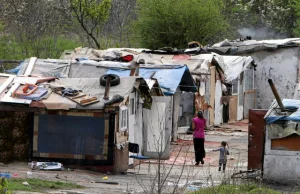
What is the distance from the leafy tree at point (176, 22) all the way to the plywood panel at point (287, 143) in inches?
834

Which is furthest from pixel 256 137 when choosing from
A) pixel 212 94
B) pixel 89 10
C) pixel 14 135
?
pixel 89 10

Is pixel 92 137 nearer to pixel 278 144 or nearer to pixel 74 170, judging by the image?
pixel 74 170

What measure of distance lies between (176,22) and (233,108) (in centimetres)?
618

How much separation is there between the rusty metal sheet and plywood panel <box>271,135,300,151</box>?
74cm

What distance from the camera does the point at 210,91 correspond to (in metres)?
32.0

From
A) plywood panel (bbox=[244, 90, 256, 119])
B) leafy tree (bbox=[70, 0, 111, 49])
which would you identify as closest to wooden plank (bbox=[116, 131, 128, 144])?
leafy tree (bbox=[70, 0, 111, 49])

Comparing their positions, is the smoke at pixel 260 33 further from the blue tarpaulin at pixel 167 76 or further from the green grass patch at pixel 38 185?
the green grass patch at pixel 38 185

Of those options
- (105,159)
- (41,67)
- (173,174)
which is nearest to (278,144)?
(173,174)

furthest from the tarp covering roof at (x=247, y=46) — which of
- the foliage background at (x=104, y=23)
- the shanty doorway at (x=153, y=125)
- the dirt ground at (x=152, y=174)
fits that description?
the shanty doorway at (x=153, y=125)

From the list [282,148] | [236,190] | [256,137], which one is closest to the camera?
[236,190]

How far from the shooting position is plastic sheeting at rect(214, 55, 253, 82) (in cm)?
3306

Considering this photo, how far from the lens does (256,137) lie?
19.0 meters

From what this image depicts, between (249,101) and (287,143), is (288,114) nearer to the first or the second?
(287,143)

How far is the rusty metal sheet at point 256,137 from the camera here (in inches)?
744
